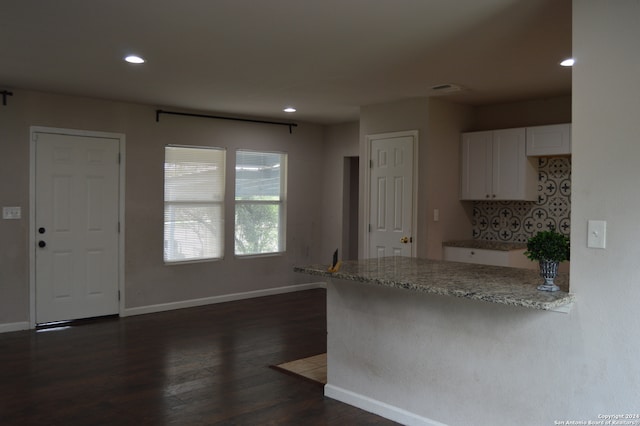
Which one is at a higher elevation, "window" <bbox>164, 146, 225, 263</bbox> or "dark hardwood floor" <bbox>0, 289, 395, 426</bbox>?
"window" <bbox>164, 146, 225, 263</bbox>

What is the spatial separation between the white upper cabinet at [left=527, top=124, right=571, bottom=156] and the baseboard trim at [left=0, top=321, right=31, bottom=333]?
5.41 metres

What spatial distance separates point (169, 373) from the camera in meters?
4.10

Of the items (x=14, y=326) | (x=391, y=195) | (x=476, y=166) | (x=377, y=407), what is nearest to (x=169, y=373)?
(x=377, y=407)

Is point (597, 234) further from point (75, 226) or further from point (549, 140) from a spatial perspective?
point (75, 226)

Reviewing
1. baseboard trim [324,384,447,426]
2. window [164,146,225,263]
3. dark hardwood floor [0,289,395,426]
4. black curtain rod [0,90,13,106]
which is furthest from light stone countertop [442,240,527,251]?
black curtain rod [0,90,13,106]

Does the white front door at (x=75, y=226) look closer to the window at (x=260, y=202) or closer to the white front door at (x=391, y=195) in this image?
the window at (x=260, y=202)

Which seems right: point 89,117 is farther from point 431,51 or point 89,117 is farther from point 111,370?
point 431,51

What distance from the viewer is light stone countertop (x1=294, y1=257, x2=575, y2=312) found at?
2.48 meters

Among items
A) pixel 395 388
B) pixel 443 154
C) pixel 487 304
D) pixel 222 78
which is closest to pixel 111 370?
pixel 395 388

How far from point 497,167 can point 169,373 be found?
12.6 ft

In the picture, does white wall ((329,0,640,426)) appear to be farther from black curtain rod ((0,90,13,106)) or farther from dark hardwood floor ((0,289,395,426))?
black curtain rod ((0,90,13,106))

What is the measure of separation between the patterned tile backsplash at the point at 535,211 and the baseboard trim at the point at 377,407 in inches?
126

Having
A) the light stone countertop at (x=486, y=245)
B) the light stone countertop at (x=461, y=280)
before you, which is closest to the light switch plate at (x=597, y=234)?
the light stone countertop at (x=461, y=280)

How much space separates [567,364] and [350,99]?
3.82m
